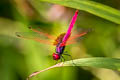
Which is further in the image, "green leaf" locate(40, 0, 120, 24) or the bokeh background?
the bokeh background

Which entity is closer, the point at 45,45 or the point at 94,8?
the point at 94,8

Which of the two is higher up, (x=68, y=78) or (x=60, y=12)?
(x=60, y=12)

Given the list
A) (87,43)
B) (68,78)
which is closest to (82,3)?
(68,78)

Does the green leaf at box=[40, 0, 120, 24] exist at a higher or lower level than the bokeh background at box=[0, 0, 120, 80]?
higher

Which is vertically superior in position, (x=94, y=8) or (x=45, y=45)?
(x=94, y=8)

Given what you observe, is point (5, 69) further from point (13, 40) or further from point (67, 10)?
point (67, 10)

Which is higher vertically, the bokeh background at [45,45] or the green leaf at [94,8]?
the green leaf at [94,8]

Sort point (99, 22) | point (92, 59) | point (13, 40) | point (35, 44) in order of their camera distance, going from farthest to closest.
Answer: point (99, 22), point (13, 40), point (35, 44), point (92, 59)

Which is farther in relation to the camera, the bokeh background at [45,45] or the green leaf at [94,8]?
the bokeh background at [45,45]
